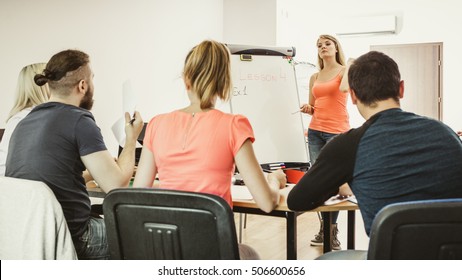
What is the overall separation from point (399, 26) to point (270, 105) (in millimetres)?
4529

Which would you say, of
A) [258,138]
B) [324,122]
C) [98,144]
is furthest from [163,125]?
[324,122]

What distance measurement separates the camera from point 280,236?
3525mm

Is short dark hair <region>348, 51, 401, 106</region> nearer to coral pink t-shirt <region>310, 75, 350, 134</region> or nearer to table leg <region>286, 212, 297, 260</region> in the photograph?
table leg <region>286, 212, 297, 260</region>

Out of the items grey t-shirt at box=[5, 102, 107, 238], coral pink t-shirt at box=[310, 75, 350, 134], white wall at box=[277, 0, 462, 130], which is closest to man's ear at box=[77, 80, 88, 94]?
grey t-shirt at box=[5, 102, 107, 238]

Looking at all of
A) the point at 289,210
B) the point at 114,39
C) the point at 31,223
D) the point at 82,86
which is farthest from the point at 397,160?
the point at 114,39

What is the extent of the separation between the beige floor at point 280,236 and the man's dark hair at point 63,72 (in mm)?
1768

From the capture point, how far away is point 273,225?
12.7 feet

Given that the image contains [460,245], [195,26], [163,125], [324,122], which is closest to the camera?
[460,245]

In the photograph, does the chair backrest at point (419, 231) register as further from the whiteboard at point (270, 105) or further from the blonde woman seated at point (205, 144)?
the whiteboard at point (270, 105)

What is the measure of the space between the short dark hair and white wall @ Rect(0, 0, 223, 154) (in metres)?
2.41

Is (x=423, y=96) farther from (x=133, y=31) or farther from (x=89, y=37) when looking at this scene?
(x=89, y=37)

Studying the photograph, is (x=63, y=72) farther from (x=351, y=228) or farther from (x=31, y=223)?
(x=351, y=228)
